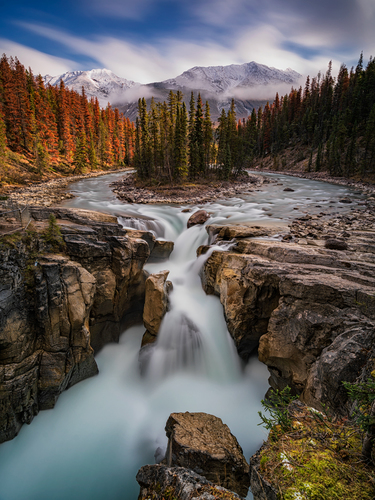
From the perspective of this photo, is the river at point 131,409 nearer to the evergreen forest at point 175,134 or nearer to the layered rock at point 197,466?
the layered rock at point 197,466

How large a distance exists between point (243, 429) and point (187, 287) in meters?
6.26

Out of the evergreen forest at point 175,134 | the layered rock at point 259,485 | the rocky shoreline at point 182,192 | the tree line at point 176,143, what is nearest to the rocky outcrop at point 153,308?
the layered rock at point 259,485

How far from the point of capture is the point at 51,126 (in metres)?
46.8

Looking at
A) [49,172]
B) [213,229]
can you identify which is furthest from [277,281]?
[49,172]

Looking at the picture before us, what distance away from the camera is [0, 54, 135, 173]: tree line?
128ft

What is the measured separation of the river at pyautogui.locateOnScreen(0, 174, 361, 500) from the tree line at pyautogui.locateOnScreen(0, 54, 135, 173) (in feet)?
112

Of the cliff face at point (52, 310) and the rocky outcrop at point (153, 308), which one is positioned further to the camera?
the rocky outcrop at point (153, 308)

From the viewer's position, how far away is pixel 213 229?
48.1 feet

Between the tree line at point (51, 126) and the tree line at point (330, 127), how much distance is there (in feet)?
120

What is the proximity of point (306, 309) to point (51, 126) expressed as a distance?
56542 millimetres

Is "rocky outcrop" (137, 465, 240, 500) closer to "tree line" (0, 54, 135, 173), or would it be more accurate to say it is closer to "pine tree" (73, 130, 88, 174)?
"tree line" (0, 54, 135, 173)

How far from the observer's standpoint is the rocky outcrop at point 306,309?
5.36 m

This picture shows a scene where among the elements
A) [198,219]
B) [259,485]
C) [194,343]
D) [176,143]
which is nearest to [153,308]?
[194,343]

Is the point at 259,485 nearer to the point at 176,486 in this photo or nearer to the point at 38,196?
the point at 176,486
